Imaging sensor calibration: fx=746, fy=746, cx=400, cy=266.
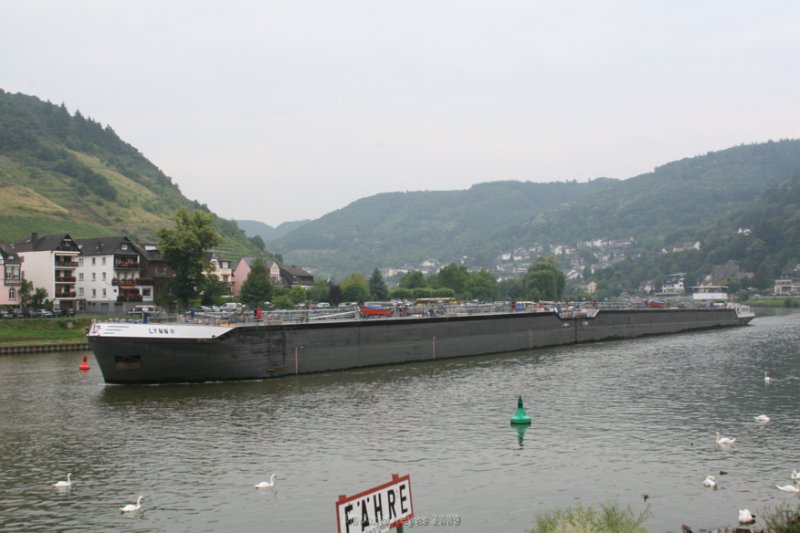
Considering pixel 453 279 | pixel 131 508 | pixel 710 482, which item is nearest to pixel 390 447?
pixel 131 508

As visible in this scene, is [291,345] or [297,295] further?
[297,295]

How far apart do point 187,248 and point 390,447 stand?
67721 mm

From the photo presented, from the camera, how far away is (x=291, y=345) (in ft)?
153

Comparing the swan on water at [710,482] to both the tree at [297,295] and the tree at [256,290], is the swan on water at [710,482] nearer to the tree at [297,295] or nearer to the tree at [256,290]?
the tree at [256,290]

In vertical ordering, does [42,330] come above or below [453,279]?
below

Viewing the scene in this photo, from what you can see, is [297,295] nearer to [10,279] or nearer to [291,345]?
[10,279]

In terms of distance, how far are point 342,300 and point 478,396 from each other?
102 metres

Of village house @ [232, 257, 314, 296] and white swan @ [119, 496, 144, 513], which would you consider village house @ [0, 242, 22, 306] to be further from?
white swan @ [119, 496, 144, 513]

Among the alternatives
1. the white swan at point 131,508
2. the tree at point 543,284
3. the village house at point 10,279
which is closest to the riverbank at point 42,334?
the village house at point 10,279

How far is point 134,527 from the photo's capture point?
20.0 meters

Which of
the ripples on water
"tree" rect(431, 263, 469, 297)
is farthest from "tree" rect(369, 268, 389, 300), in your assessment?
the ripples on water

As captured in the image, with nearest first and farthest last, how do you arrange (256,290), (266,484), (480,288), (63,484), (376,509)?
(376,509)
(266,484)
(63,484)
(256,290)
(480,288)

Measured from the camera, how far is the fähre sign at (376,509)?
11.2m

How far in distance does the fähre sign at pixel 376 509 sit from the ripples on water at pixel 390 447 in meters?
8.10
